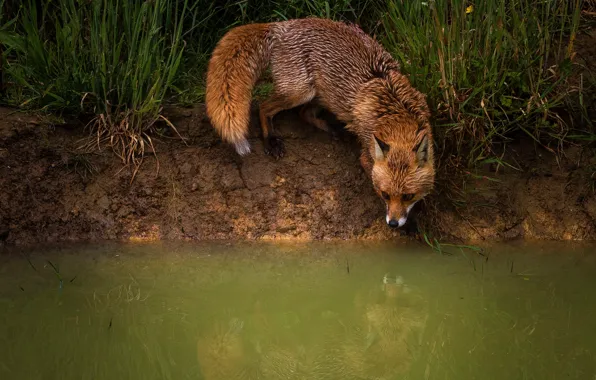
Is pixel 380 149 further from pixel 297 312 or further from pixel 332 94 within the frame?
pixel 297 312

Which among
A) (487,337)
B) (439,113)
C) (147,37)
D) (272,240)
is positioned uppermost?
(147,37)

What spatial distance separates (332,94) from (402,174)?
1.11 meters

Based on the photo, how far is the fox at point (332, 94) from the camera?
18.6ft

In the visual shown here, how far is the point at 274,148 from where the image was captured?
250 inches

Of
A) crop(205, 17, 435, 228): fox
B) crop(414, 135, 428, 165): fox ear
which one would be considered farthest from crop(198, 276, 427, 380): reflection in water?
crop(414, 135, 428, 165): fox ear

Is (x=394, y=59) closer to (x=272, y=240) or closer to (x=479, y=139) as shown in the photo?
(x=479, y=139)

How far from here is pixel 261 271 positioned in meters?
5.52

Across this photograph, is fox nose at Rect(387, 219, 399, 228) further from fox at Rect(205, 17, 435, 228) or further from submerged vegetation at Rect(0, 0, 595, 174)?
submerged vegetation at Rect(0, 0, 595, 174)

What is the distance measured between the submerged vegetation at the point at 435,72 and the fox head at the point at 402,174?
530mm

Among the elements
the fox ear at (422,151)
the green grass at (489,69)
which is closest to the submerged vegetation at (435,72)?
the green grass at (489,69)

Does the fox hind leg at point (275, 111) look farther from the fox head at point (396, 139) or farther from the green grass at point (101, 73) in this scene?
the green grass at point (101, 73)

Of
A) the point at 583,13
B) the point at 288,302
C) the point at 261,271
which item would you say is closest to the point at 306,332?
the point at 288,302

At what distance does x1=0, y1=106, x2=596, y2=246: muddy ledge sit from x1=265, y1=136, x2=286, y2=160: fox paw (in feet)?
0.21

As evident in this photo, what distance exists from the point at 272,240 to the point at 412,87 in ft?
5.59
